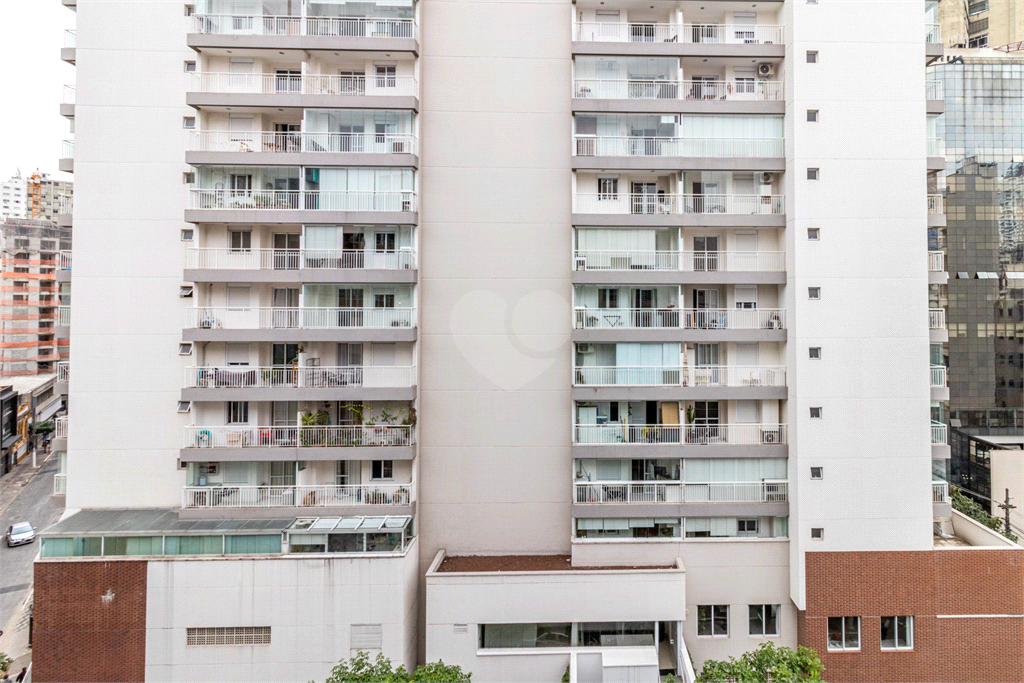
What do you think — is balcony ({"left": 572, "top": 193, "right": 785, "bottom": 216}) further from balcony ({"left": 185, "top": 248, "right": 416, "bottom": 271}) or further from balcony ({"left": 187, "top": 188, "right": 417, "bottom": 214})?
balcony ({"left": 185, "top": 248, "right": 416, "bottom": 271})

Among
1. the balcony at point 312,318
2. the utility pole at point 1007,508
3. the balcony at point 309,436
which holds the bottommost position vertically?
the utility pole at point 1007,508

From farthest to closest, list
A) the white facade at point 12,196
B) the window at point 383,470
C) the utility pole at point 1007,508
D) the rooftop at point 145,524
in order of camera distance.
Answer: the white facade at point 12,196 → the utility pole at point 1007,508 → the window at point 383,470 → the rooftop at point 145,524

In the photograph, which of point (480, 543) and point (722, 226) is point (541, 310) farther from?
point (480, 543)

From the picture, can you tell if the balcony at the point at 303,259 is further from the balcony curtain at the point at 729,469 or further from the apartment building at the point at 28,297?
the apartment building at the point at 28,297

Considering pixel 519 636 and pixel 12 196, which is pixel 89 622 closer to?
pixel 519 636

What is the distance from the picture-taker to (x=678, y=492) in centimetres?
1816

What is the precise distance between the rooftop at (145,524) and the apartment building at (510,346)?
16cm

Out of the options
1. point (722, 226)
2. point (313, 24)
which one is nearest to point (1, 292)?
point (313, 24)

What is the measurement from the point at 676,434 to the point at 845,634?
8.39m

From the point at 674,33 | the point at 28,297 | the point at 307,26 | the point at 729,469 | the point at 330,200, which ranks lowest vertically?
the point at 729,469

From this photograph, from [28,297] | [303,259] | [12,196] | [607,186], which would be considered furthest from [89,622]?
[12,196]

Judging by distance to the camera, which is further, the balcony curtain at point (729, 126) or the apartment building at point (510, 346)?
the balcony curtain at point (729, 126)

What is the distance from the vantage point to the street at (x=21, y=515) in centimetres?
2795

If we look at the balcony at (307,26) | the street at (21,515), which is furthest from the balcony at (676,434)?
the street at (21,515)
